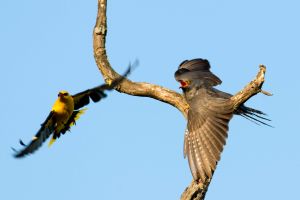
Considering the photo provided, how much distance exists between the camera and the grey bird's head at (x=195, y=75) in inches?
398

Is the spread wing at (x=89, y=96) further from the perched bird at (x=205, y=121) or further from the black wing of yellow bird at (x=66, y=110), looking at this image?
the perched bird at (x=205, y=121)

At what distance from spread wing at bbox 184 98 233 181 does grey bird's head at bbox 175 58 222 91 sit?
28.1 inches

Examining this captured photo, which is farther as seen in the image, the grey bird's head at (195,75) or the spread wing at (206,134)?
the grey bird's head at (195,75)

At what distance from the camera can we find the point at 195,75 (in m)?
10.6

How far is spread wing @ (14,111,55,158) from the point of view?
27.0 ft

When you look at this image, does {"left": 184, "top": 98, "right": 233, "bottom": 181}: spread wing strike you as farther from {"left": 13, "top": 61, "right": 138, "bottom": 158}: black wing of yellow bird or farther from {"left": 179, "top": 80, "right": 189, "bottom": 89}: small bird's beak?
{"left": 13, "top": 61, "right": 138, "bottom": 158}: black wing of yellow bird

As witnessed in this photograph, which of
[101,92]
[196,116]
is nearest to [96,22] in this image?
[101,92]

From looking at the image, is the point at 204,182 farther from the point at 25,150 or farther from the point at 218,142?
the point at 25,150

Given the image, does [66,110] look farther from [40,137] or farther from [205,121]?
[205,121]

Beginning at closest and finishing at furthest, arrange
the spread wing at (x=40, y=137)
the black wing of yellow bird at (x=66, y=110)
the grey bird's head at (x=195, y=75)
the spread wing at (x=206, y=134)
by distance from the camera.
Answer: the spread wing at (x=40, y=137) → the spread wing at (x=206, y=134) → the black wing of yellow bird at (x=66, y=110) → the grey bird's head at (x=195, y=75)

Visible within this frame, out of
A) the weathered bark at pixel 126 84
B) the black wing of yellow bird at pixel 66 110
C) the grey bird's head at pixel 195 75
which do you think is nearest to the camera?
the black wing of yellow bird at pixel 66 110

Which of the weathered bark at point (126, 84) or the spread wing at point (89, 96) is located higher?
the weathered bark at point (126, 84)

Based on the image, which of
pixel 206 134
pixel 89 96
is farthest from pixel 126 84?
pixel 206 134

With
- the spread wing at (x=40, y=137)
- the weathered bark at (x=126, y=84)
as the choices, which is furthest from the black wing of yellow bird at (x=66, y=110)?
the weathered bark at (x=126, y=84)
